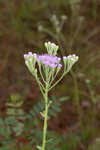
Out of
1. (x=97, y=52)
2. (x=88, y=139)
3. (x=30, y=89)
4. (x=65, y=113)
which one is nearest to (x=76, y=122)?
(x=65, y=113)

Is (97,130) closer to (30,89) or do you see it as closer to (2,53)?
(30,89)

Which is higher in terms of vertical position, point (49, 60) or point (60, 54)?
point (60, 54)

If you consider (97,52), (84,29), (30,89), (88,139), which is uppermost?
(84,29)

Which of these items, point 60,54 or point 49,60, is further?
point 60,54

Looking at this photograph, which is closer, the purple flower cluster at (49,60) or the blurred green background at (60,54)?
the purple flower cluster at (49,60)

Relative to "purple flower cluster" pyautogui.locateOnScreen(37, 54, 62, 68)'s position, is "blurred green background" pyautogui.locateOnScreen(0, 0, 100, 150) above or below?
above

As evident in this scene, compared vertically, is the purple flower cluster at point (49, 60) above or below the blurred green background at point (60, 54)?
below

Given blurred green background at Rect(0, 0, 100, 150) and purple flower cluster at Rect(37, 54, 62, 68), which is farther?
blurred green background at Rect(0, 0, 100, 150)

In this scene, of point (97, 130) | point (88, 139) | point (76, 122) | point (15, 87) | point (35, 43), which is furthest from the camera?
point (35, 43)
